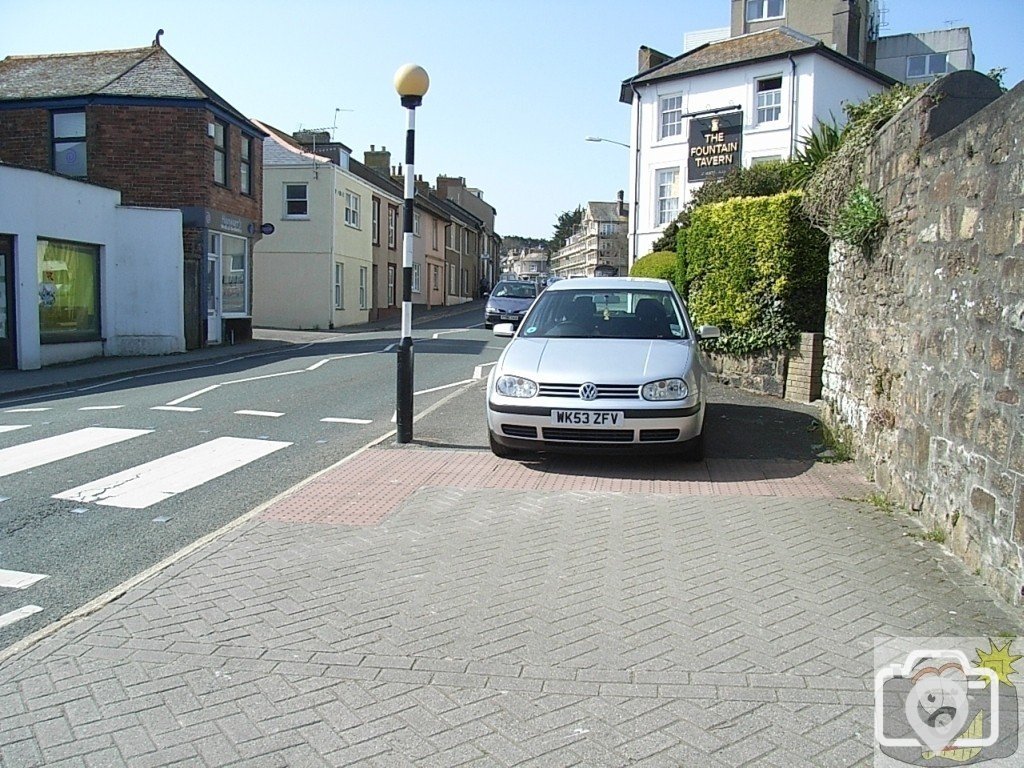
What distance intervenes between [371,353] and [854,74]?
2029cm

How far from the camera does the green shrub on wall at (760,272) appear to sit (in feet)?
35.3

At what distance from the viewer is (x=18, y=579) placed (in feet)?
16.1

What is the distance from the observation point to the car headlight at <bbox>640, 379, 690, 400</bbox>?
23.5 ft

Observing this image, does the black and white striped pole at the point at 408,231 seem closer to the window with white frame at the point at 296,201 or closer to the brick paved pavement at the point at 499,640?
the brick paved pavement at the point at 499,640

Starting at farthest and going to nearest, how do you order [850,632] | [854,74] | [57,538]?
[854,74], [57,538], [850,632]

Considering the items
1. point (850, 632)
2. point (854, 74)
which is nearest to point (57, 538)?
point (850, 632)

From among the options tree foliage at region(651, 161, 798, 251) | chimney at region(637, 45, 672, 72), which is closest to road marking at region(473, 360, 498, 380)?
tree foliage at region(651, 161, 798, 251)

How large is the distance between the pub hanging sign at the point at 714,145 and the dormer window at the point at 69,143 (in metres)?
19.3

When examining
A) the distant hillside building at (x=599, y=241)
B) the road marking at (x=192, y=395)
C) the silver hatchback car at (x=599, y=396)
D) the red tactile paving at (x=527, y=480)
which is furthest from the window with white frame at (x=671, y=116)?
the distant hillside building at (x=599, y=241)

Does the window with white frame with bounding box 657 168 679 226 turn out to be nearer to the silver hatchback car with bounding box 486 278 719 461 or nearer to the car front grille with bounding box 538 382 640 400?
the silver hatchback car with bounding box 486 278 719 461

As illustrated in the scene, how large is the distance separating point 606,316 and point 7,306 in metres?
13.1

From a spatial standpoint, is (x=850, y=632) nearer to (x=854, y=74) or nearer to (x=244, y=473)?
(x=244, y=473)

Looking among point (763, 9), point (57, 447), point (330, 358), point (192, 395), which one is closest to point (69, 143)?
point (330, 358)

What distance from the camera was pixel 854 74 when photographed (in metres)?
29.5
